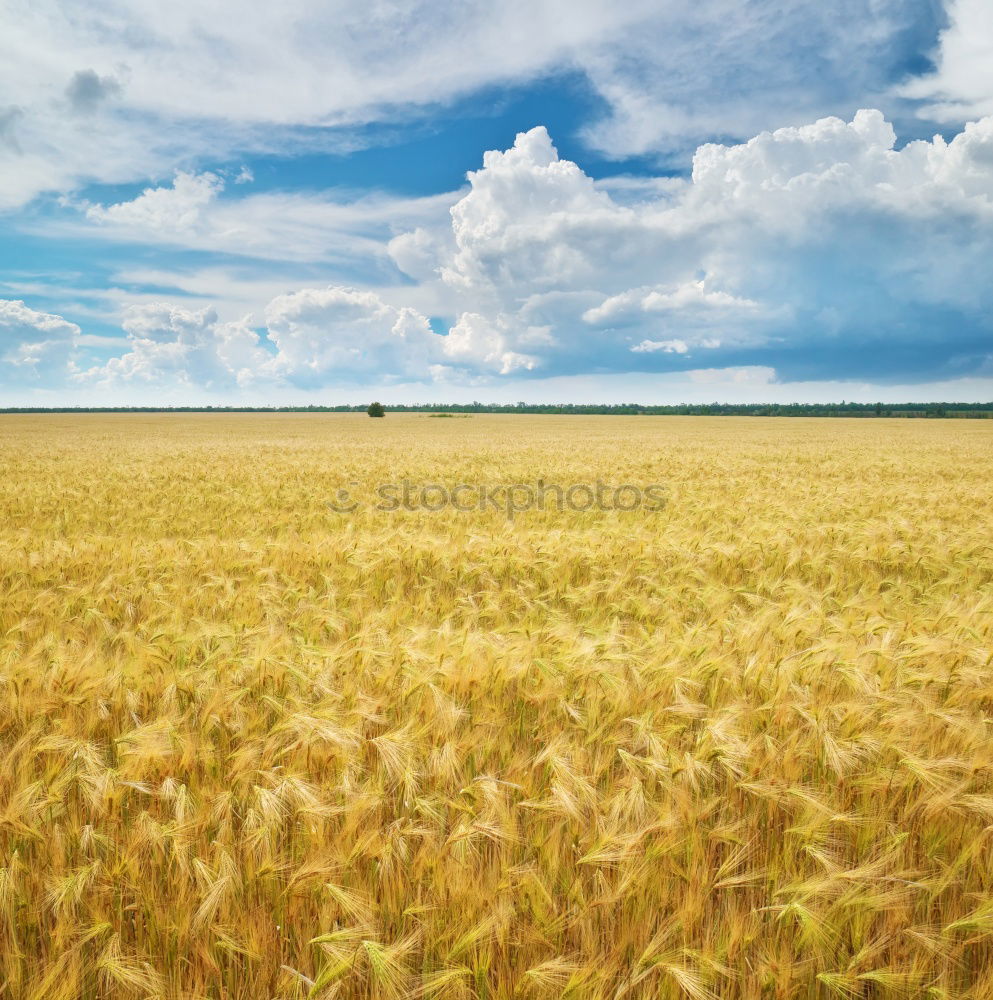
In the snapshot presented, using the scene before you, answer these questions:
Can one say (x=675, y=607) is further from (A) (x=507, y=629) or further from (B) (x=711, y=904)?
(B) (x=711, y=904)

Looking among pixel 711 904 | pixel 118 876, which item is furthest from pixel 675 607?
pixel 118 876

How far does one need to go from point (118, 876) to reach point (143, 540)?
229 inches

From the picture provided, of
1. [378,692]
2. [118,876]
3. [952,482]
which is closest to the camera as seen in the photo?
[118,876]

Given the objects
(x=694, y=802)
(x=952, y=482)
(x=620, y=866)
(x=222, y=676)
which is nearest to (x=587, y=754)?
(x=694, y=802)

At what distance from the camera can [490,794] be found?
71.8 inches

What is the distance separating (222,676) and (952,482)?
51.4 ft

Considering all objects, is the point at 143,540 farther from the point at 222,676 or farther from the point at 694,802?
the point at 694,802

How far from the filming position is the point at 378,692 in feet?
8.86

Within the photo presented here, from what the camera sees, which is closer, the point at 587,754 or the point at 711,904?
the point at 711,904

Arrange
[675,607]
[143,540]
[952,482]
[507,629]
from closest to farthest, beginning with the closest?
[507,629] → [675,607] → [143,540] → [952,482]

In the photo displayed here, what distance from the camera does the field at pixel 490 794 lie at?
1.37m

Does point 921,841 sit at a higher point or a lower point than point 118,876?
lower

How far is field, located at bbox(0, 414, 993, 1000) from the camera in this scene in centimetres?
137

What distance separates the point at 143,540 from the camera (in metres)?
6.52
